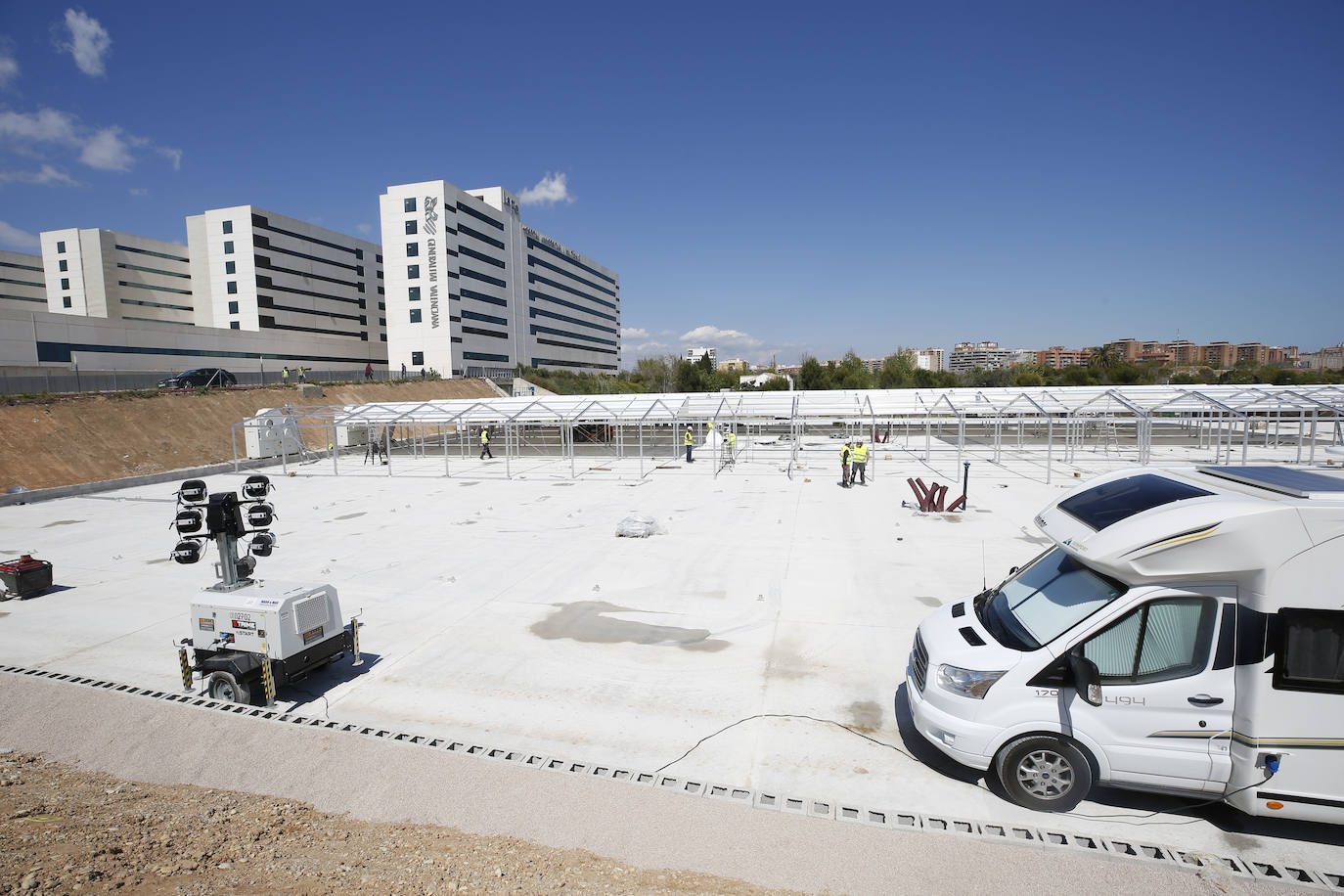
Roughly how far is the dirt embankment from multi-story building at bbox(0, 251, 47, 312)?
2209 inches

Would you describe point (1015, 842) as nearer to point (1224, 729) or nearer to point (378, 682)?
point (1224, 729)

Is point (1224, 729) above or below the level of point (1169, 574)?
below

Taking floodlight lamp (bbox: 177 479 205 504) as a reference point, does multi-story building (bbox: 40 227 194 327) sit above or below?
above

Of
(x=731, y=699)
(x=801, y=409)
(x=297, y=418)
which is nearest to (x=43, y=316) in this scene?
(x=297, y=418)

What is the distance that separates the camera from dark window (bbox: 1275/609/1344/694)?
4.14m

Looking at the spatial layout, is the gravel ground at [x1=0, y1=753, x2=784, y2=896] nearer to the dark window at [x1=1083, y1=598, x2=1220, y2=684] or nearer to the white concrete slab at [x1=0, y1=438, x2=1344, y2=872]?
the white concrete slab at [x1=0, y1=438, x2=1344, y2=872]

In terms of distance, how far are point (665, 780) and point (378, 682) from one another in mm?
3989

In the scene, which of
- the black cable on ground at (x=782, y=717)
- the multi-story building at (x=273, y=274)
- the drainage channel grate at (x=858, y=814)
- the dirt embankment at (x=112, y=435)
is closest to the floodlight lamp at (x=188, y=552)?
the drainage channel grate at (x=858, y=814)

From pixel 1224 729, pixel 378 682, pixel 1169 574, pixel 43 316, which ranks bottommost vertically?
pixel 378 682

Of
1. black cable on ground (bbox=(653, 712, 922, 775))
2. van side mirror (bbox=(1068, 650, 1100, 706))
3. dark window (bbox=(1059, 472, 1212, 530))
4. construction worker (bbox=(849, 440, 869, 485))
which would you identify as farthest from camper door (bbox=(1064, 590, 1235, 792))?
construction worker (bbox=(849, 440, 869, 485))

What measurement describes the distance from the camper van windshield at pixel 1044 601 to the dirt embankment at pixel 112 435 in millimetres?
34139

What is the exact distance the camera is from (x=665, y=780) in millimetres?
5340

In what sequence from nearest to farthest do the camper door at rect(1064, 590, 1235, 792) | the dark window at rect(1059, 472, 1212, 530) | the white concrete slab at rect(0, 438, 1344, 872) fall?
the camper door at rect(1064, 590, 1235, 792) < the dark window at rect(1059, 472, 1212, 530) < the white concrete slab at rect(0, 438, 1344, 872)

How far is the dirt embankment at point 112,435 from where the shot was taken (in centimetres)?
2654
